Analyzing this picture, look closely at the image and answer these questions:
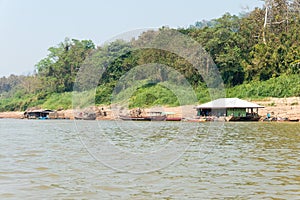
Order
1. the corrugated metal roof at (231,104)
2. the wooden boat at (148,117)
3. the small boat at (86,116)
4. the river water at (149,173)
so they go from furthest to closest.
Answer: the small boat at (86,116) < the wooden boat at (148,117) < the corrugated metal roof at (231,104) < the river water at (149,173)

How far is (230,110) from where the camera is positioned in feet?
116

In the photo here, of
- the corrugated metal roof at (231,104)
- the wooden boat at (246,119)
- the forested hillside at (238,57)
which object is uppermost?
the forested hillside at (238,57)

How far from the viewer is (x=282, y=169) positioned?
9.65 metres

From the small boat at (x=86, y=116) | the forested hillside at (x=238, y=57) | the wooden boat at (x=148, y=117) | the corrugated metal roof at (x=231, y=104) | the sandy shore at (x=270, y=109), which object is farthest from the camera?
the small boat at (x=86, y=116)

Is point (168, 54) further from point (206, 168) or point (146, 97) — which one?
point (206, 168)

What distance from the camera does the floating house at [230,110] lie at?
34.2 metres

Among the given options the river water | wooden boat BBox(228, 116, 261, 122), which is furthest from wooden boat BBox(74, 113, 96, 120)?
the river water

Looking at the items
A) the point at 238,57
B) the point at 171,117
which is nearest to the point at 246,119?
the point at 171,117

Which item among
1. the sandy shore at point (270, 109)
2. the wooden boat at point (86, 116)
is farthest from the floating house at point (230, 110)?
the wooden boat at point (86, 116)

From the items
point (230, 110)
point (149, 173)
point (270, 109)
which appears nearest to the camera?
point (149, 173)

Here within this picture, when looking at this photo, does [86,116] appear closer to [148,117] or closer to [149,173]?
[148,117]

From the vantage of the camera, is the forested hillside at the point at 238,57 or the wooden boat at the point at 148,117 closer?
the wooden boat at the point at 148,117

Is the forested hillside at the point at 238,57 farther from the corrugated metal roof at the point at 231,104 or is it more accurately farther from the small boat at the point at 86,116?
the corrugated metal roof at the point at 231,104

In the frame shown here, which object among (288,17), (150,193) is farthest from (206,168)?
(288,17)
